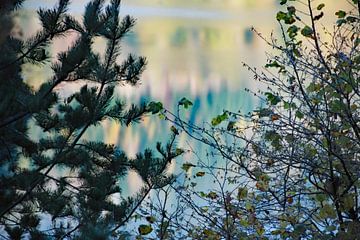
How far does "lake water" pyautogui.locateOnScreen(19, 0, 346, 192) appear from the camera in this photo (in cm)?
396

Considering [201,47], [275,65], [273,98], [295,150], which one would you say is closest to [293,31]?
[275,65]

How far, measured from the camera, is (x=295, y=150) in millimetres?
2541

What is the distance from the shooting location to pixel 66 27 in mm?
2268

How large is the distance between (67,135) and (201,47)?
237 centimetres

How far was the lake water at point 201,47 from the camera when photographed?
156 inches

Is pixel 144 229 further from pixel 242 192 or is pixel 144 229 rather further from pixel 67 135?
pixel 67 135

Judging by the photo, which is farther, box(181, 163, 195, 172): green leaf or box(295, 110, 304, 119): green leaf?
box(181, 163, 195, 172): green leaf

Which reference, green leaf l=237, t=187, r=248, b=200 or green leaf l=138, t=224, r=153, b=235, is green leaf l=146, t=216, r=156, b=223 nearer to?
green leaf l=138, t=224, r=153, b=235

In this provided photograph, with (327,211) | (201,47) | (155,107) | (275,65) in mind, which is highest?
(201,47)

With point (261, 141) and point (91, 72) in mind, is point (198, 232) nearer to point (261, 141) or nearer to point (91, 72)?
point (261, 141)

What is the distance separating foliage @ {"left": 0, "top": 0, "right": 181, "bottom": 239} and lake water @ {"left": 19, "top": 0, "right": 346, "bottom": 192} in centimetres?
103

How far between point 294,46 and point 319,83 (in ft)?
0.70

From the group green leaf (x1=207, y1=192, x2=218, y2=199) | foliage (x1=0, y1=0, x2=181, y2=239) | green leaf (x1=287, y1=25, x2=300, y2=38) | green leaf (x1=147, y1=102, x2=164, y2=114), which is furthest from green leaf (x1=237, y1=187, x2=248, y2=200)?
green leaf (x1=287, y1=25, x2=300, y2=38)

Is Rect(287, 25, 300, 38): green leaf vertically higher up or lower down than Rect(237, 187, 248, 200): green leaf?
higher up
